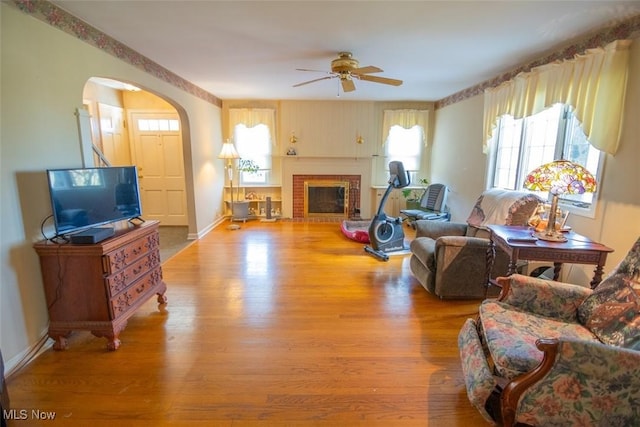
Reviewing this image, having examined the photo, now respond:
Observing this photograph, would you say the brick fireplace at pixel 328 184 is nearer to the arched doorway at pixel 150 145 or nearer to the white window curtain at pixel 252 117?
the white window curtain at pixel 252 117

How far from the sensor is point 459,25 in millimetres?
2449

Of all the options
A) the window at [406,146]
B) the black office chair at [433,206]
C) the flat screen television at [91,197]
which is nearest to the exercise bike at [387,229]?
the black office chair at [433,206]

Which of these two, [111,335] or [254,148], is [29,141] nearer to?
[111,335]

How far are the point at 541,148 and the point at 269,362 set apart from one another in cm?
355

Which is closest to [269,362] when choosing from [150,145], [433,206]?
[433,206]

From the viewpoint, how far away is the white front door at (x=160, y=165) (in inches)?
210

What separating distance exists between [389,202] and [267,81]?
3.35 meters

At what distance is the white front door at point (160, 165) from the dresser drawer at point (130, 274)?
3.18 meters

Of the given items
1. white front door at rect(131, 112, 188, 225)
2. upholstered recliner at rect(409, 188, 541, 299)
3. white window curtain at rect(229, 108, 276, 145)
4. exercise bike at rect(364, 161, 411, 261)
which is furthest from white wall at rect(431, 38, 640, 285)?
white front door at rect(131, 112, 188, 225)

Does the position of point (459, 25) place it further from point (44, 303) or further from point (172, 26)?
point (44, 303)

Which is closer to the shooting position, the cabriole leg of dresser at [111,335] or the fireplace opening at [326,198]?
the cabriole leg of dresser at [111,335]

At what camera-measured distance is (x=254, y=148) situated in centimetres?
634

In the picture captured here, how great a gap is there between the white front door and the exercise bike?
367 cm

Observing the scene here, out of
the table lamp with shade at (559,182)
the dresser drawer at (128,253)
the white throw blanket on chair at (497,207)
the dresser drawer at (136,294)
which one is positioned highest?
the table lamp with shade at (559,182)
